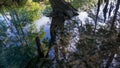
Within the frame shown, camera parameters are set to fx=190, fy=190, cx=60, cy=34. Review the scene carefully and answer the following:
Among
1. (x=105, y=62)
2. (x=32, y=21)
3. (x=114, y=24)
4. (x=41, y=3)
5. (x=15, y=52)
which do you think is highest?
(x=41, y=3)

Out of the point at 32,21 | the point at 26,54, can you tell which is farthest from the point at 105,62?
the point at 32,21

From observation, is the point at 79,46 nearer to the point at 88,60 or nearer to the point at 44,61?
the point at 88,60

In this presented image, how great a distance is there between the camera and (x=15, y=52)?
30.2 feet

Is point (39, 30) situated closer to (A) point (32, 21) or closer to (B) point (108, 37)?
(A) point (32, 21)

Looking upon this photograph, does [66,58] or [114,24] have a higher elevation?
[114,24]

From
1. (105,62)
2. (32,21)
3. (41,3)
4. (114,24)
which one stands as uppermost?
(41,3)

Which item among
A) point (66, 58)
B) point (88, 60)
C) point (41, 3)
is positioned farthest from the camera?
point (41, 3)

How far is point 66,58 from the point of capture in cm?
789

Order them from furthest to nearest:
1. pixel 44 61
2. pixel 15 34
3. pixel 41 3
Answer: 1. pixel 41 3
2. pixel 15 34
3. pixel 44 61

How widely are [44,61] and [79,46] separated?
2.16 metres

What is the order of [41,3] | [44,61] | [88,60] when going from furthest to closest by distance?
[41,3] → [44,61] → [88,60]

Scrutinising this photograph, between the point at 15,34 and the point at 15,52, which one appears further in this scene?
the point at 15,34

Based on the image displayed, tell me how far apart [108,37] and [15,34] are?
5.49 meters

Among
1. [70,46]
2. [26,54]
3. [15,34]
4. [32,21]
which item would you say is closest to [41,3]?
[32,21]
